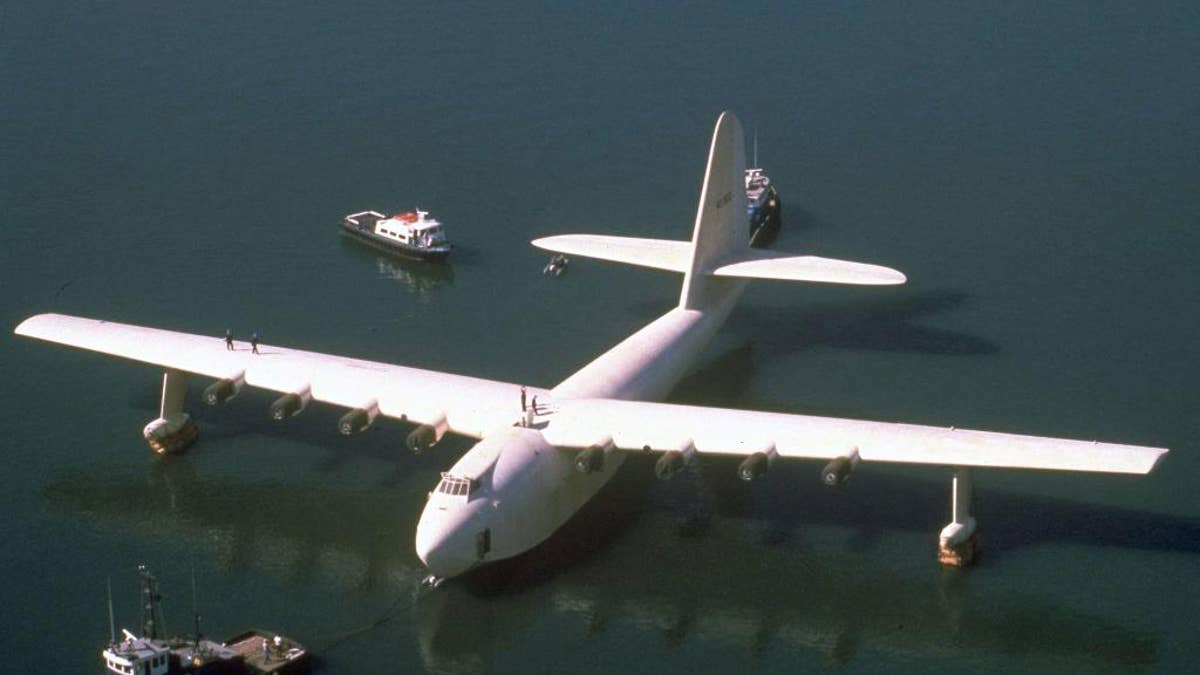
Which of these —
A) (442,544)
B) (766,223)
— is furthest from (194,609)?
(766,223)

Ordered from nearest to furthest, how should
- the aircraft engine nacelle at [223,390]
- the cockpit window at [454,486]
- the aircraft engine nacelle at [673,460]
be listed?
the cockpit window at [454,486] < the aircraft engine nacelle at [673,460] < the aircraft engine nacelle at [223,390]

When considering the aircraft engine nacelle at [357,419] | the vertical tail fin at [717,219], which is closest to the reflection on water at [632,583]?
the aircraft engine nacelle at [357,419]

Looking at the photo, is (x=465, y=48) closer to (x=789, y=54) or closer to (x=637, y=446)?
(x=789, y=54)

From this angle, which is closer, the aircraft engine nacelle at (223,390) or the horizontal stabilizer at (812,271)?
the aircraft engine nacelle at (223,390)

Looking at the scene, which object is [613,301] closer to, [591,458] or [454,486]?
[591,458]

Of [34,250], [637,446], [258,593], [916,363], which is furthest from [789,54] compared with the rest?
[258,593]

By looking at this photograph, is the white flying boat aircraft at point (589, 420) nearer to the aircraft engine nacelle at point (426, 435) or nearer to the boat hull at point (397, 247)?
the aircraft engine nacelle at point (426, 435)

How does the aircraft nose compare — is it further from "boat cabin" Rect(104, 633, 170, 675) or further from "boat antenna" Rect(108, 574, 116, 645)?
"boat antenna" Rect(108, 574, 116, 645)

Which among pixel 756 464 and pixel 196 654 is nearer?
pixel 196 654
